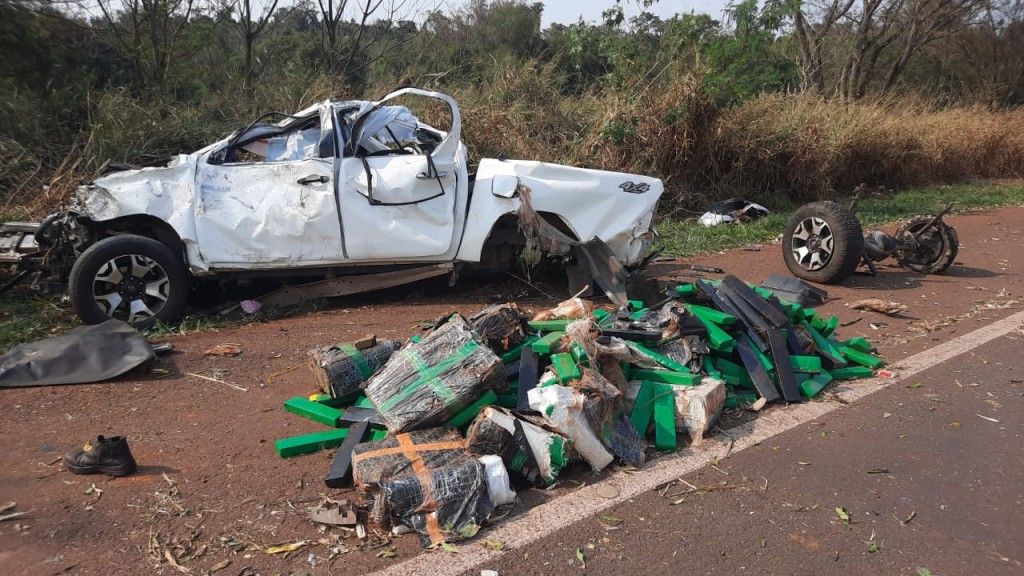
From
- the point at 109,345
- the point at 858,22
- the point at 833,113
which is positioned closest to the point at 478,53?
the point at 833,113

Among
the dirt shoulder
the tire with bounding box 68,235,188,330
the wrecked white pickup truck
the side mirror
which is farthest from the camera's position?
the side mirror

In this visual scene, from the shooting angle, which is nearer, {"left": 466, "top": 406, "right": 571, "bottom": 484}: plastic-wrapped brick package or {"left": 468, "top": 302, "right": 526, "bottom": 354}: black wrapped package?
{"left": 466, "top": 406, "right": 571, "bottom": 484}: plastic-wrapped brick package

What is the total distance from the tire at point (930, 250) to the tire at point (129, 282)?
8.09 m

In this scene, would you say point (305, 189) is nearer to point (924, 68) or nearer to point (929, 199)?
point (929, 199)

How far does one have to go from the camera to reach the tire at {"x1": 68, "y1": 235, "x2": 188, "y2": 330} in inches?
224

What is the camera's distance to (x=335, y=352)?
4570 millimetres

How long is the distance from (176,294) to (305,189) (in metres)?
1.38

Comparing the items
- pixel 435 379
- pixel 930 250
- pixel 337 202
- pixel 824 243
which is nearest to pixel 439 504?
pixel 435 379

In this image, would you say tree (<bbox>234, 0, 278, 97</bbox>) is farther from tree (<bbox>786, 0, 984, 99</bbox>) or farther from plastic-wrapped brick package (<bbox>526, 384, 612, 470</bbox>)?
tree (<bbox>786, 0, 984, 99</bbox>)

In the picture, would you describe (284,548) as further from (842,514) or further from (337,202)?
(337,202)

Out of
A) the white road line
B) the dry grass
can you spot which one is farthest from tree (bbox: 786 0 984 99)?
the white road line

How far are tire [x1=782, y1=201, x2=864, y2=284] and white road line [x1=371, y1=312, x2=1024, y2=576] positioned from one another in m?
2.11

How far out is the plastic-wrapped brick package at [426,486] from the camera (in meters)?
3.18

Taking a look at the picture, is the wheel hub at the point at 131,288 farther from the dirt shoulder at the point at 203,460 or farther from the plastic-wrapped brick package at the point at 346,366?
the plastic-wrapped brick package at the point at 346,366
